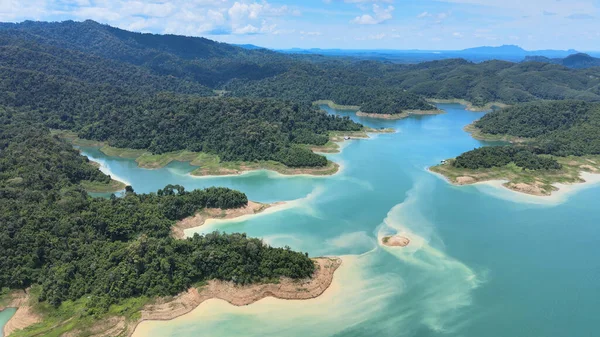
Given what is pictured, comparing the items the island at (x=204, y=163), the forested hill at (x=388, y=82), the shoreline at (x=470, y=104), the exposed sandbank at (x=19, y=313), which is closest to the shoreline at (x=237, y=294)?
the exposed sandbank at (x=19, y=313)

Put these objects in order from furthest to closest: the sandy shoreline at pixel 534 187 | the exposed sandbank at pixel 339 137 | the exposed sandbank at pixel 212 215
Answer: the exposed sandbank at pixel 339 137 → the sandy shoreline at pixel 534 187 → the exposed sandbank at pixel 212 215

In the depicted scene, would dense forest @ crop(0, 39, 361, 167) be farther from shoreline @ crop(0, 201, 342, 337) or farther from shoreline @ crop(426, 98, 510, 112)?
shoreline @ crop(426, 98, 510, 112)

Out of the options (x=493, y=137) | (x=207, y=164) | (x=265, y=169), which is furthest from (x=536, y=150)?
(x=207, y=164)

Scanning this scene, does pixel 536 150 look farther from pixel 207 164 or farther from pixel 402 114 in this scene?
pixel 207 164

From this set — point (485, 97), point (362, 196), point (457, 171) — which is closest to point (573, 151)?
point (457, 171)

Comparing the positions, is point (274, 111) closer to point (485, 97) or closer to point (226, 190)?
point (226, 190)

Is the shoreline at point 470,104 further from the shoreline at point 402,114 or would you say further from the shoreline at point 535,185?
the shoreline at point 535,185

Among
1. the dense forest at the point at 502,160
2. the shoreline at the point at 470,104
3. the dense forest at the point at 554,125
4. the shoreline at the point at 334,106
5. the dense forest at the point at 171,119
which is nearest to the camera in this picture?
the dense forest at the point at 502,160

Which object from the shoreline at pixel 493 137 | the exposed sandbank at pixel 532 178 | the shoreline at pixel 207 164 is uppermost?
the shoreline at pixel 493 137
